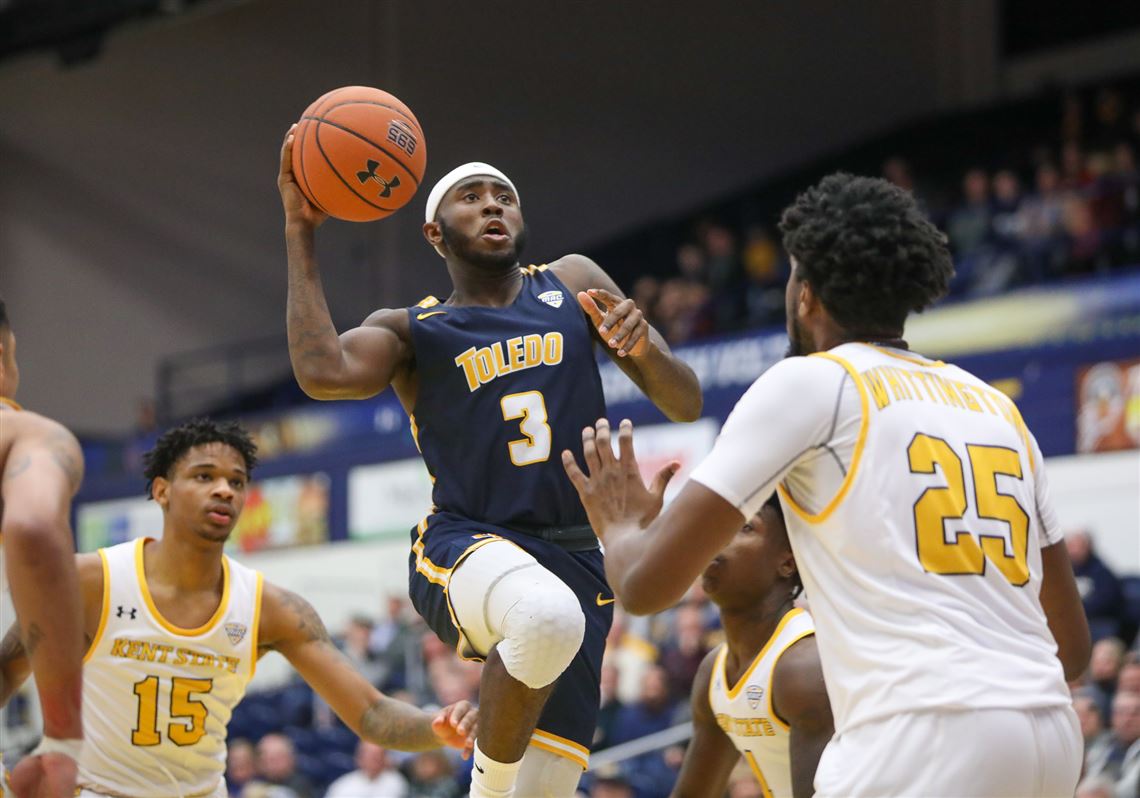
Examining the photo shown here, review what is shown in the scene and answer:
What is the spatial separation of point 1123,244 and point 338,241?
35.1 ft

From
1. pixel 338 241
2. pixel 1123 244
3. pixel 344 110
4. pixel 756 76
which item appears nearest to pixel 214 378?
pixel 338 241

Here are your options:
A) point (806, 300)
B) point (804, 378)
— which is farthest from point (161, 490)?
point (804, 378)

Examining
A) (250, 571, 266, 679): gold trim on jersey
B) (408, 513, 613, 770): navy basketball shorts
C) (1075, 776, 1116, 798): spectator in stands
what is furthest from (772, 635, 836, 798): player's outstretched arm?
(1075, 776, 1116, 798): spectator in stands

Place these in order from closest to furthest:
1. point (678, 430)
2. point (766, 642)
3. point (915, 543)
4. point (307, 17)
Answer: point (915, 543) → point (766, 642) → point (678, 430) → point (307, 17)

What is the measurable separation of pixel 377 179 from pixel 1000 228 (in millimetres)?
10974

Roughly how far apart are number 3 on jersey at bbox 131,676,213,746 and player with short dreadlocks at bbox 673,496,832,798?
1.98 m

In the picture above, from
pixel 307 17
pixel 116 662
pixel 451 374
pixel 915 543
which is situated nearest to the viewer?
pixel 915 543

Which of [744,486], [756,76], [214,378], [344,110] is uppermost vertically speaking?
[756,76]

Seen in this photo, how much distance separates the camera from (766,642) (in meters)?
5.41

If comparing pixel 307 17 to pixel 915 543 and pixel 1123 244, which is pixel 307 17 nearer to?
pixel 1123 244

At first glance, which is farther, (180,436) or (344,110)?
(180,436)

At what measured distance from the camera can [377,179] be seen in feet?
16.6

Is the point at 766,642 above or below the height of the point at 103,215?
below

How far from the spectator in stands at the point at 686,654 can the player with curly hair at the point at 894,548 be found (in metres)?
7.61
